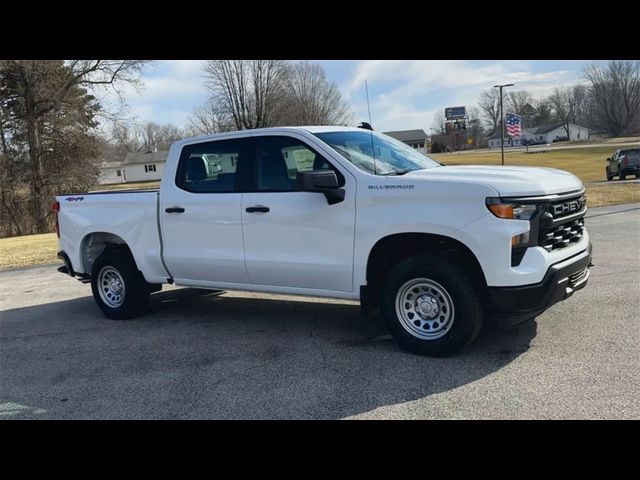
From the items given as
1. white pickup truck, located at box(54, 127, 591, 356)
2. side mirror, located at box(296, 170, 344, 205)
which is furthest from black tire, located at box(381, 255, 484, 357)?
side mirror, located at box(296, 170, 344, 205)

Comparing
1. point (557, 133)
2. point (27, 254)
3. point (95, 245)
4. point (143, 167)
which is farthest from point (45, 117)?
point (557, 133)

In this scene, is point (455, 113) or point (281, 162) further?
point (455, 113)

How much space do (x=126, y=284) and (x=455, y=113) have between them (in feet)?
285

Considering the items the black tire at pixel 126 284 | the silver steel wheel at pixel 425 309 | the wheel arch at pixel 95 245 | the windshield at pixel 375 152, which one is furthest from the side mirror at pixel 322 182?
the wheel arch at pixel 95 245

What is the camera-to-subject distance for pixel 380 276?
16.6 ft

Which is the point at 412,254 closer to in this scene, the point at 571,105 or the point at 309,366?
the point at 309,366

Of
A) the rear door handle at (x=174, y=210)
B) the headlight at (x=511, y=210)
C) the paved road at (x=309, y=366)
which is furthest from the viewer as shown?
the rear door handle at (x=174, y=210)

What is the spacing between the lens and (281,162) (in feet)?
18.0

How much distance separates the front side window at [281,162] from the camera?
17.5 ft

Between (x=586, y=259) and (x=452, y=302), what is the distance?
135 cm

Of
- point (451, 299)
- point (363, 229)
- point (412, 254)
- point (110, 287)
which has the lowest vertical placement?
point (110, 287)

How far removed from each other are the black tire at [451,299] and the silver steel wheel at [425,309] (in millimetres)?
33

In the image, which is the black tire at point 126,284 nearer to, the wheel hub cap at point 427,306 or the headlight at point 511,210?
the wheel hub cap at point 427,306

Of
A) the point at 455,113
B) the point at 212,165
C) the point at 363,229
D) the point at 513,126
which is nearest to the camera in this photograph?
the point at 363,229
